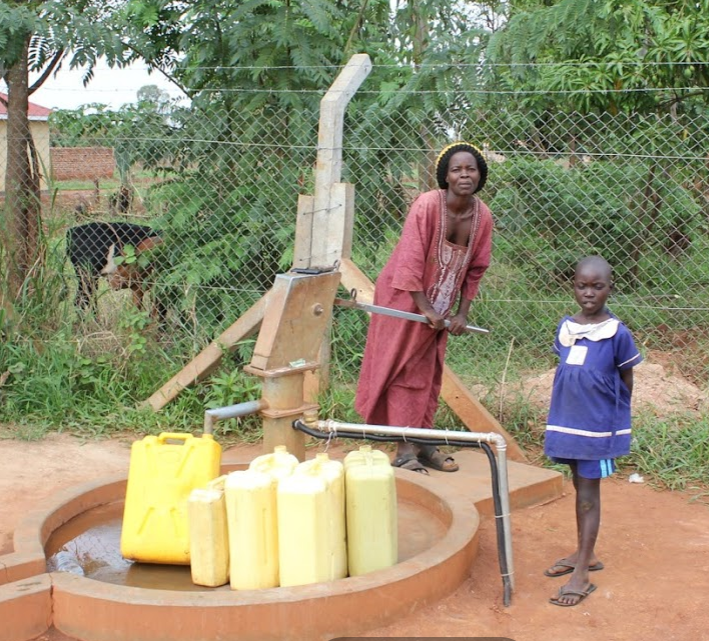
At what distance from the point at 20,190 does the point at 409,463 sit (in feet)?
12.0

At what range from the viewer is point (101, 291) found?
654 centimetres

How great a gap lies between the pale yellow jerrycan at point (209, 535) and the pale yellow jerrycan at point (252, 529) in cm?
4

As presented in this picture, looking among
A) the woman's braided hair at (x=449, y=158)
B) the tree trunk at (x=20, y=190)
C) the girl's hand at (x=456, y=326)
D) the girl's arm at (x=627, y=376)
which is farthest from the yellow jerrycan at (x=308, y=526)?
the tree trunk at (x=20, y=190)

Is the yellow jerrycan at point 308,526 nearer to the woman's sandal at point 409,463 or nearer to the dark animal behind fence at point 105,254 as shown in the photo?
the woman's sandal at point 409,463

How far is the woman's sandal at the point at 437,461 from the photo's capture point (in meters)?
4.91

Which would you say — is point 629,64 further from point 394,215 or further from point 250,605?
point 250,605

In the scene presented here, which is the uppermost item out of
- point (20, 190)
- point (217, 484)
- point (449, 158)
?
point (449, 158)

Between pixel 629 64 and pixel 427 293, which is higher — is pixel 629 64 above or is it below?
above

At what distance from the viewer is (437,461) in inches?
194

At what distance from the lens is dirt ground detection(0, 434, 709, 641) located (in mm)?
3357

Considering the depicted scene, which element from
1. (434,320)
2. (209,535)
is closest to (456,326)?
(434,320)

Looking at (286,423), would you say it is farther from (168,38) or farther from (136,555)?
(168,38)

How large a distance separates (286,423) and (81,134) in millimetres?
4124

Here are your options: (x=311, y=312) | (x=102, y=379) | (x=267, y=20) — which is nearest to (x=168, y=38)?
(x=267, y=20)
